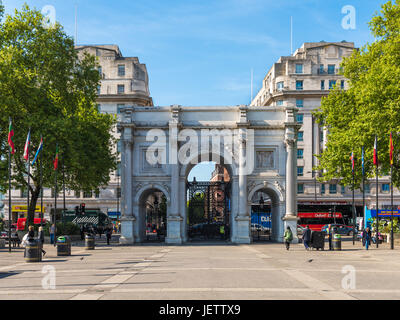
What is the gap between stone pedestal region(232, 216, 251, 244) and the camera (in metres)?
42.9

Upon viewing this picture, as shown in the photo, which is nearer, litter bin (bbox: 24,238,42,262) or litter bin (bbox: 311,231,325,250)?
litter bin (bbox: 24,238,42,262)

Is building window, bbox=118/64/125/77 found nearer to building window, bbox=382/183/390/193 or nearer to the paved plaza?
building window, bbox=382/183/390/193

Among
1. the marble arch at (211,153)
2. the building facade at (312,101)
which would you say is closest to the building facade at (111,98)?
the building facade at (312,101)

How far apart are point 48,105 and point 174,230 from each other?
1571 centimetres

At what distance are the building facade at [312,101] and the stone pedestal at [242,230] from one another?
37880 mm

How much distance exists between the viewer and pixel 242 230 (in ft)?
141

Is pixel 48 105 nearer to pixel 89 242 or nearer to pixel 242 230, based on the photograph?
pixel 89 242

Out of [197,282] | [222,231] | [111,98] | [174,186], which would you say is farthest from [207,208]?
[111,98]

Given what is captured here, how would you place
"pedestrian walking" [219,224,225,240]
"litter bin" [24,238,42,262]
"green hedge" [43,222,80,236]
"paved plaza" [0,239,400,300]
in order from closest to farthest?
"paved plaza" [0,239,400,300]
"litter bin" [24,238,42,262]
"green hedge" [43,222,80,236]
"pedestrian walking" [219,224,225,240]

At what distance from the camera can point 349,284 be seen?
15641 mm

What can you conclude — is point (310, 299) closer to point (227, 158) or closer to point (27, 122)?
point (227, 158)

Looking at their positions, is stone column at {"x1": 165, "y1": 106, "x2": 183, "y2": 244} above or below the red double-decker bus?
above

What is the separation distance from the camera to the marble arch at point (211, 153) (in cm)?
4325

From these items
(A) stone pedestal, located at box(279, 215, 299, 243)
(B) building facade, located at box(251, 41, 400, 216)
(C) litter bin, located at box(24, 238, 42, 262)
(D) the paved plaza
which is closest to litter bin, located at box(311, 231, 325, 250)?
(A) stone pedestal, located at box(279, 215, 299, 243)
